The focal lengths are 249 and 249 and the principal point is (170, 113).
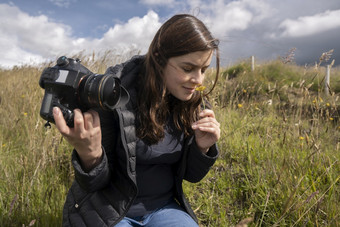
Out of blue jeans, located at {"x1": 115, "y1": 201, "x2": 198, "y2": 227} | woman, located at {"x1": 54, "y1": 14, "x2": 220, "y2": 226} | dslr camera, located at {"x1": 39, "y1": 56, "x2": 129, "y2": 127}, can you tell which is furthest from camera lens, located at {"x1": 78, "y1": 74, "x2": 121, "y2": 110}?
blue jeans, located at {"x1": 115, "y1": 201, "x2": 198, "y2": 227}

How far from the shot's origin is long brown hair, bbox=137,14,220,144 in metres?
1.21

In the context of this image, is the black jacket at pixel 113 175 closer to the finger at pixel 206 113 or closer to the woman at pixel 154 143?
the woman at pixel 154 143

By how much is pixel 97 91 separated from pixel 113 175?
54cm

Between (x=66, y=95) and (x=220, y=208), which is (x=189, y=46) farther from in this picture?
(x=220, y=208)

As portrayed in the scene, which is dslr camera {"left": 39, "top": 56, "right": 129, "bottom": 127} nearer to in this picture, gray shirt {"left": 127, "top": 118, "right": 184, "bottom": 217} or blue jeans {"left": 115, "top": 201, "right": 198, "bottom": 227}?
gray shirt {"left": 127, "top": 118, "right": 184, "bottom": 217}

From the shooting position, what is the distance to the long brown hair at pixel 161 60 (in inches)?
47.7

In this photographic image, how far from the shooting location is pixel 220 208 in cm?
165

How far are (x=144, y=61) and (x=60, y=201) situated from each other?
99 centimetres

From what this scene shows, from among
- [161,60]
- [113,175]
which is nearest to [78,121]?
[113,175]

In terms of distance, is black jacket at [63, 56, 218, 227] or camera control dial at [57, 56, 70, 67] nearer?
camera control dial at [57, 56, 70, 67]

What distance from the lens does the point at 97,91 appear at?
0.86 metres

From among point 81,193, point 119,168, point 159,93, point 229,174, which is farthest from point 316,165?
point 81,193

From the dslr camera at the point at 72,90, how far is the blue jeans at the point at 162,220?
0.56m

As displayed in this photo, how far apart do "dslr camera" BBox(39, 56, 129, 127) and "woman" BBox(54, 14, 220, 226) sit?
205mm
